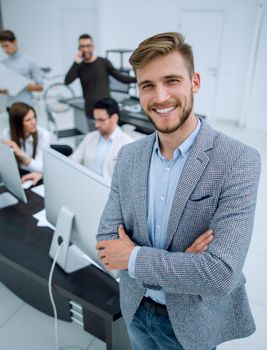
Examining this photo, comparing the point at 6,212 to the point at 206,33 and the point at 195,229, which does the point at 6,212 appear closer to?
the point at 195,229

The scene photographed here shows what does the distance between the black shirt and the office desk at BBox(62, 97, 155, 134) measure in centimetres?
39

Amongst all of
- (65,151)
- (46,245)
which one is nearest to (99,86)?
(65,151)

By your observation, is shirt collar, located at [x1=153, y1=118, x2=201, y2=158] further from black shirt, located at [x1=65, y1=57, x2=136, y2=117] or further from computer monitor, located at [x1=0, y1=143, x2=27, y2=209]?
black shirt, located at [x1=65, y1=57, x2=136, y2=117]

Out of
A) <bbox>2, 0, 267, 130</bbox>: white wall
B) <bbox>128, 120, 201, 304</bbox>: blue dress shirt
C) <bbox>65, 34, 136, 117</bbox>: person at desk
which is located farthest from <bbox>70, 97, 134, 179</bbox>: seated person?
<bbox>2, 0, 267, 130</bbox>: white wall

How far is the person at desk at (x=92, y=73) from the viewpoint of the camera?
154 inches

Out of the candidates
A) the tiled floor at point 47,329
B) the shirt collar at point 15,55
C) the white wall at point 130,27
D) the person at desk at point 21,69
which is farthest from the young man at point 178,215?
the white wall at point 130,27

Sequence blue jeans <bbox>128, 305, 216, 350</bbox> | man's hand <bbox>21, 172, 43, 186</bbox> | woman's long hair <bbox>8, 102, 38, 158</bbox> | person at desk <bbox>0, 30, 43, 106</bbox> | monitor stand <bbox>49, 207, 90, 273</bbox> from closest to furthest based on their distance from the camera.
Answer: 1. blue jeans <bbox>128, 305, 216, 350</bbox>
2. monitor stand <bbox>49, 207, 90, 273</bbox>
3. man's hand <bbox>21, 172, 43, 186</bbox>
4. woman's long hair <bbox>8, 102, 38, 158</bbox>
5. person at desk <bbox>0, 30, 43, 106</bbox>

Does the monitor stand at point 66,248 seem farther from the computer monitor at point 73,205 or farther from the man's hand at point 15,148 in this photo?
the man's hand at point 15,148

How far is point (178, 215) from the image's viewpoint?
94 cm

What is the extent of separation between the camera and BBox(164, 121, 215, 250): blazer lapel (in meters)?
0.94

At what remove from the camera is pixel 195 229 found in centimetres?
95

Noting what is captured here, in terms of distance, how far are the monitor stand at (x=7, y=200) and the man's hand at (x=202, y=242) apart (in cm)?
146

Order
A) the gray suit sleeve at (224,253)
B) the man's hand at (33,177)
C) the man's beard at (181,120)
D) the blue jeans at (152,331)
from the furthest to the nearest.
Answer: the man's hand at (33,177) < the blue jeans at (152,331) < the man's beard at (181,120) < the gray suit sleeve at (224,253)

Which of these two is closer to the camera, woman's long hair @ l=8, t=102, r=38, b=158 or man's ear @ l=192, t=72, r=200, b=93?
man's ear @ l=192, t=72, r=200, b=93
